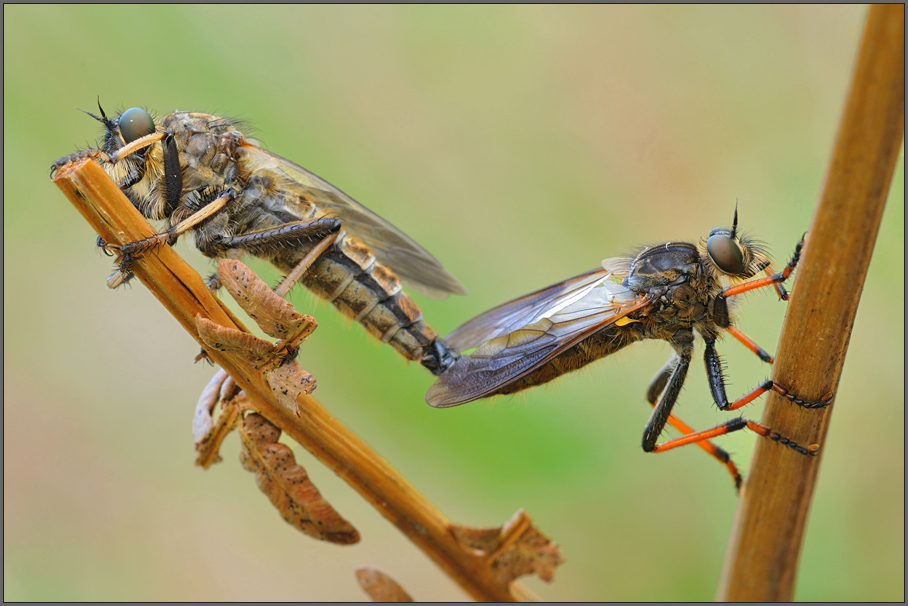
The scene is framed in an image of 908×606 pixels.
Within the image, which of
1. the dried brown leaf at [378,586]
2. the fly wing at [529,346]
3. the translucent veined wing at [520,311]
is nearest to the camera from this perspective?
the dried brown leaf at [378,586]

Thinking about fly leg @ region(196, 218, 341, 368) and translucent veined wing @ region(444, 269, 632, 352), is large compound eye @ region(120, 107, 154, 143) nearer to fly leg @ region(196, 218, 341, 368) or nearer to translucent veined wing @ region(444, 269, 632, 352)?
fly leg @ region(196, 218, 341, 368)

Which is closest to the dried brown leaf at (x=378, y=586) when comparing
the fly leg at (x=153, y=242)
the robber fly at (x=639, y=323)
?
the robber fly at (x=639, y=323)

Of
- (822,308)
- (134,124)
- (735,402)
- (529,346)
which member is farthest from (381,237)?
(822,308)

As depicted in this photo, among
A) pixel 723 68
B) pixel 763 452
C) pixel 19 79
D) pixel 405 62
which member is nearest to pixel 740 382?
pixel 763 452

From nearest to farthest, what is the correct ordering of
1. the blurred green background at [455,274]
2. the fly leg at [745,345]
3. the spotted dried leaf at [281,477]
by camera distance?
the spotted dried leaf at [281,477], the fly leg at [745,345], the blurred green background at [455,274]

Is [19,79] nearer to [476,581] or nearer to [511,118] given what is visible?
[511,118]

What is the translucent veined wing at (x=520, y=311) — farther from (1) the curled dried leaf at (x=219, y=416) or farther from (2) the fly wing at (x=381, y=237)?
(1) the curled dried leaf at (x=219, y=416)

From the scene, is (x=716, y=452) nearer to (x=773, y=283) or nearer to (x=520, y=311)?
(x=773, y=283)
